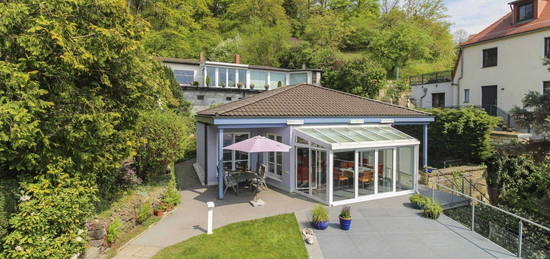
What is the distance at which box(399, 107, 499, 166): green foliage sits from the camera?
15.0 meters

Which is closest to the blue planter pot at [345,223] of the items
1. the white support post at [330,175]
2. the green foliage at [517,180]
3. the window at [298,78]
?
the white support post at [330,175]

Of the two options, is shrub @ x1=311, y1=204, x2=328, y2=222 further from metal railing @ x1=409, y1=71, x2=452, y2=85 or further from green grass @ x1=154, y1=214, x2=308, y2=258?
Result: metal railing @ x1=409, y1=71, x2=452, y2=85

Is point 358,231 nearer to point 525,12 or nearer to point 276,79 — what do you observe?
point 525,12

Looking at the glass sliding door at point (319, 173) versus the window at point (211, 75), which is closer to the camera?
the glass sliding door at point (319, 173)

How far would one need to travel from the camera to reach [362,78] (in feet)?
86.8

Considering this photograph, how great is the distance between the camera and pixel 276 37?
123 feet

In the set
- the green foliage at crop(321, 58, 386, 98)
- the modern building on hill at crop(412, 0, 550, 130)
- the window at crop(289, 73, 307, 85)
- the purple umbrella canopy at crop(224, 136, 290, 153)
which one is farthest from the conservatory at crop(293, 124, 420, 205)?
the window at crop(289, 73, 307, 85)

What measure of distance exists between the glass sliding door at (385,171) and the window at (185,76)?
64.7 ft

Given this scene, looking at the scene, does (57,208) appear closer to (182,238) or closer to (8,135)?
(8,135)

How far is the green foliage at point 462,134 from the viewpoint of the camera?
49.3 ft

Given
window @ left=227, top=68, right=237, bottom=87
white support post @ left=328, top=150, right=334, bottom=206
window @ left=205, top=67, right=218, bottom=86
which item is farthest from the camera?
window @ left=227, top=68, right=237, bottom=87

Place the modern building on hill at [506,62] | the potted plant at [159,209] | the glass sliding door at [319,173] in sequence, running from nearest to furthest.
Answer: the potted plant at [159,209], the glass sliding door at [319,173], the modern building on hill at [506,62]

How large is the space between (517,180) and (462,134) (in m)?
3.29

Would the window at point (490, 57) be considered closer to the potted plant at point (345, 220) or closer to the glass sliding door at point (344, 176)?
the glass sliding door at point (344, 176)
